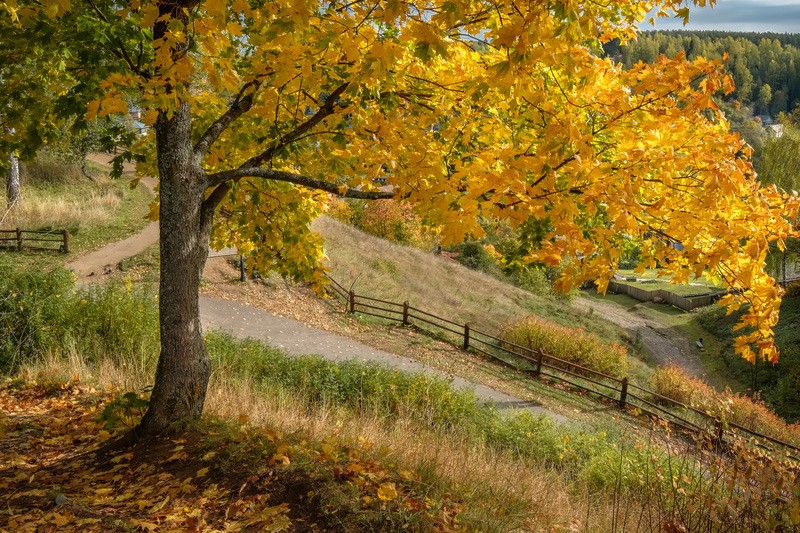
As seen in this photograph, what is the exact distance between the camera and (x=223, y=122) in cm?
530

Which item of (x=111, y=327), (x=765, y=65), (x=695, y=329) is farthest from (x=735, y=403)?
(x=765, y=65)

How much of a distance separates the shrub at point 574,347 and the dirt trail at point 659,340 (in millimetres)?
7235

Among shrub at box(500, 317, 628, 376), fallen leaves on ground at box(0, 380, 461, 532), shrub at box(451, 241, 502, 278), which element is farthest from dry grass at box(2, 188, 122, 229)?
shrub at box(451, 241, 502, 278)

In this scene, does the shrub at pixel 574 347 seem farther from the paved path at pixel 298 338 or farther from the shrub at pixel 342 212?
the shrub at pixel 342 212

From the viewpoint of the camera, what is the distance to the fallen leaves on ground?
346cm

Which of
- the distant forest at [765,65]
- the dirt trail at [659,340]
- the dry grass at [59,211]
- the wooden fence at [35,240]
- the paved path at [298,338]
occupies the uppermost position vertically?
the distant forest at [765,65]

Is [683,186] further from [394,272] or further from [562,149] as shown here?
[394,272]

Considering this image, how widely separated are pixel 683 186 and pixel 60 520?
443 cm

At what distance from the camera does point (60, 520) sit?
3354mm

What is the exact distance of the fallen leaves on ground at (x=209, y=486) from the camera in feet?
11.4

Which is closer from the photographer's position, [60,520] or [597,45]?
[60,520]

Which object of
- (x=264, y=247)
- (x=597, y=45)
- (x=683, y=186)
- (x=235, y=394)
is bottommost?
(x=235, y=394)

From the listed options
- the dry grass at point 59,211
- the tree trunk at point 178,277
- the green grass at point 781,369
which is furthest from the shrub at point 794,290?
the dry grass at point 59,211

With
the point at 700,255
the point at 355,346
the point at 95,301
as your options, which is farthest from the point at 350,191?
the point at 355,346
